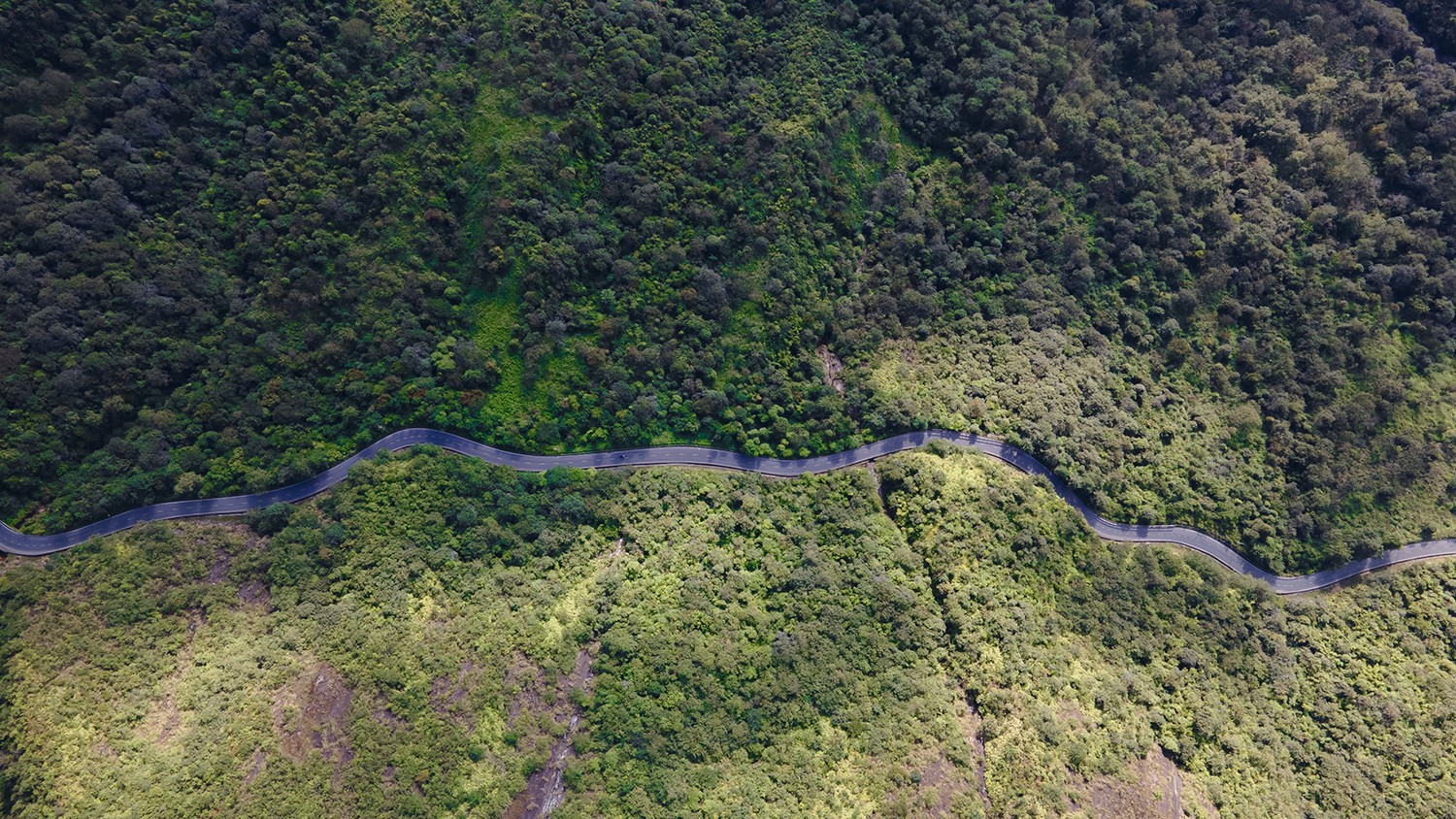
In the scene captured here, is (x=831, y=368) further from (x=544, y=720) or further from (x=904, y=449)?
(x=544, y=720)

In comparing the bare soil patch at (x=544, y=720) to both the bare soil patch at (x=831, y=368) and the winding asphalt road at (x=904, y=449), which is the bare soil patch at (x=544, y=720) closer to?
the winding asphalt road at (x=904, y=449)

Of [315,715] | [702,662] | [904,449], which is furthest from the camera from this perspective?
[904,449]

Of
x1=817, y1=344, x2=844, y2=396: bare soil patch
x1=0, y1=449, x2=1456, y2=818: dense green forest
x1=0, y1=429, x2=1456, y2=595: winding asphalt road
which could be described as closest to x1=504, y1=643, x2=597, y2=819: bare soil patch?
x1=0, y1=449, x2=1456, y2=818: dense green forest

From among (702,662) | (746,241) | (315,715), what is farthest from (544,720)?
(746,241)

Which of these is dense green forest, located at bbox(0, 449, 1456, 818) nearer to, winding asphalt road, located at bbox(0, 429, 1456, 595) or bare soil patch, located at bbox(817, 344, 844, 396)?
winding asphalt road, located at bbox(0, 429, 1456, 595)

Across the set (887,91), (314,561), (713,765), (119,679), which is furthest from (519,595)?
(887,91)

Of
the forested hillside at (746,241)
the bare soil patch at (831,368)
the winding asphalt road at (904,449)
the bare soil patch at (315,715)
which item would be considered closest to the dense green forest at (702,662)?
the bare soil patch at (315,715)
